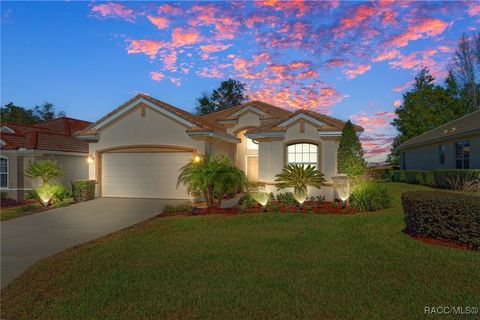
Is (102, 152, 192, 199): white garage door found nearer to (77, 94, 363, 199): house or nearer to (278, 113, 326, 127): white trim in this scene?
(77, 94, 363, 199): house

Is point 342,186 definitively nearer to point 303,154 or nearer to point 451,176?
point 303,154

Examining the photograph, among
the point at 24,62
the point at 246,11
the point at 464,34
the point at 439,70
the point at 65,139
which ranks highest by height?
the point at 464,34

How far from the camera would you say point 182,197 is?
51.0 ft

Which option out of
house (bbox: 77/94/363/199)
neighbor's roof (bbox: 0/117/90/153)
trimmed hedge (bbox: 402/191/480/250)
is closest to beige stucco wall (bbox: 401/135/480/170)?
house (bbox: 77/94/363/199)

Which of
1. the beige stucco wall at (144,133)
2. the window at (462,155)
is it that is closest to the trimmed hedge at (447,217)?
the beige stucco wall at (144,133)

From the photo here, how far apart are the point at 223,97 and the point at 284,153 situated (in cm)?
3422

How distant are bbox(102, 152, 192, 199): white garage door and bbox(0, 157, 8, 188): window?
5.99 m

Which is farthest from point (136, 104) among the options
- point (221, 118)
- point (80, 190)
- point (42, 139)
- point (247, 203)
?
point (247, 203)

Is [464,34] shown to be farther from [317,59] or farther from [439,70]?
[317,59]

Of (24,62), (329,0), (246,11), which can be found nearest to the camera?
(329,0)

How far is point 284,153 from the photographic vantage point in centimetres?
1408

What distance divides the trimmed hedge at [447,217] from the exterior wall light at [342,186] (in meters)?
4.31

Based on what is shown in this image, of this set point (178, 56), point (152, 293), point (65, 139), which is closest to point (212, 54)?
point (178, 56)

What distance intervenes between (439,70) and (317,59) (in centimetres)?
2940
